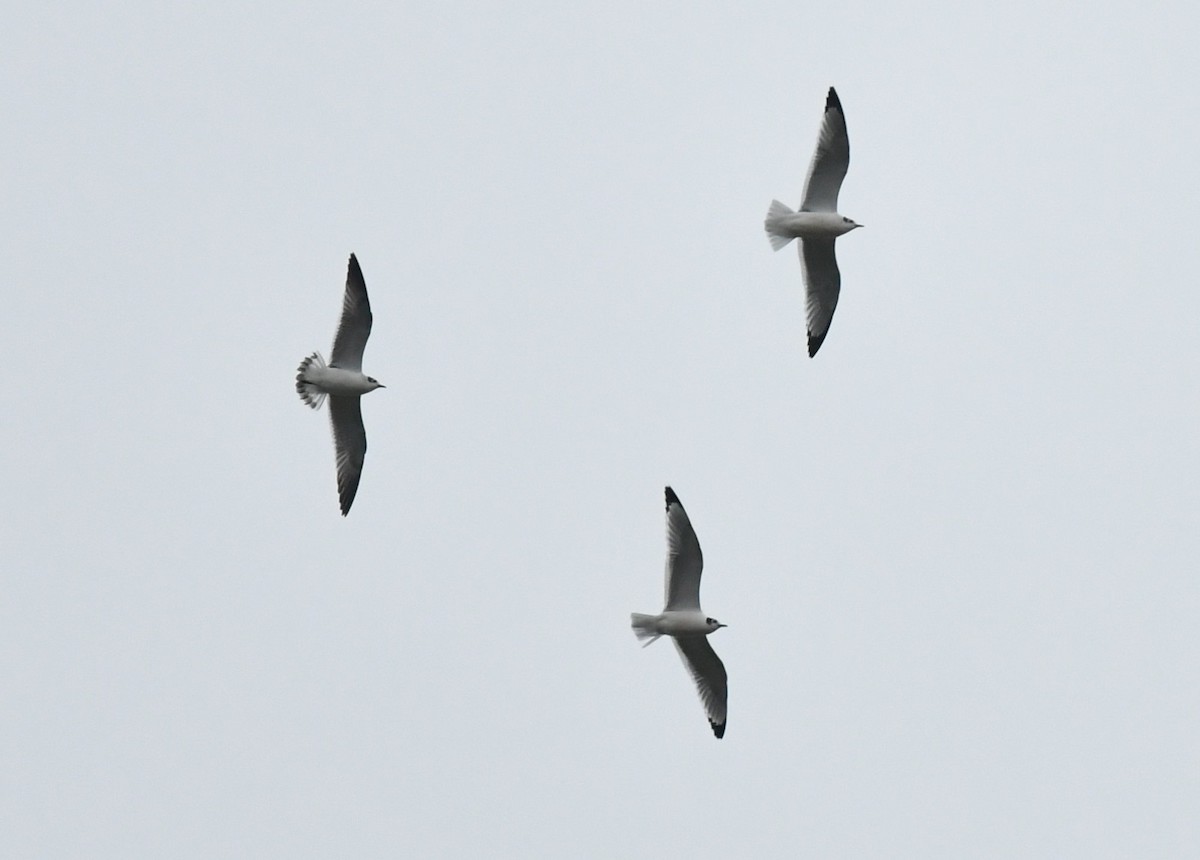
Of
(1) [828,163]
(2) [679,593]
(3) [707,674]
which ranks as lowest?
(3) [707,674]

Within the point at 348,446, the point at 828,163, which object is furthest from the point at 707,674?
the point at 828,163

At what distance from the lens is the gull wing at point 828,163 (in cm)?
2134

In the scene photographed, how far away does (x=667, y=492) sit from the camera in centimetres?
2017

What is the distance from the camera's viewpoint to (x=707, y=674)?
69.5ft

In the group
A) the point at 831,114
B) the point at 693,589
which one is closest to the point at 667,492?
the point at 693,589

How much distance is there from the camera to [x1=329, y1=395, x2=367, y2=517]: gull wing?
2269cm

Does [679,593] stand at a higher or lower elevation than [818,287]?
lower

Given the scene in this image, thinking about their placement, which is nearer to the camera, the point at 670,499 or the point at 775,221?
the point at 670,499

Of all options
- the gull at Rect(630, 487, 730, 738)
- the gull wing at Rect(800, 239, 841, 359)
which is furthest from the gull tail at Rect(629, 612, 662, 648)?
the gull wing at Rect(800, 239, 841, 359)

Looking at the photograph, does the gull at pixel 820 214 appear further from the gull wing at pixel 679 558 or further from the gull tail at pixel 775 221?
the gull wing at pixel 679 558

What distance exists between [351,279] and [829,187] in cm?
618

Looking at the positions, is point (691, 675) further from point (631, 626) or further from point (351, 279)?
point (351, 279)

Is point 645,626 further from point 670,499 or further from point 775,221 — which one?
point 775,221

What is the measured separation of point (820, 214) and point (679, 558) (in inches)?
192
